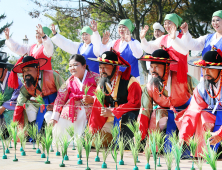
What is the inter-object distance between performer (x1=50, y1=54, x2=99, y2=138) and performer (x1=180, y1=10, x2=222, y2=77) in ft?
5.13

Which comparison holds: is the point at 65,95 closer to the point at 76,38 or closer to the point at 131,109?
the point at 131,109

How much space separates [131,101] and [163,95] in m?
0.49

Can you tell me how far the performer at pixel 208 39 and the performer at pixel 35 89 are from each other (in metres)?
2.31

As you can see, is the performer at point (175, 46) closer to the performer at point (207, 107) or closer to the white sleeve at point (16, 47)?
the performer at point (207, 107)

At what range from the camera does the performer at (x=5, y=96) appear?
561cm

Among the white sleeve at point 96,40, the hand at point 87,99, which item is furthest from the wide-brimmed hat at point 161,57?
the white sleeve at point 96,40

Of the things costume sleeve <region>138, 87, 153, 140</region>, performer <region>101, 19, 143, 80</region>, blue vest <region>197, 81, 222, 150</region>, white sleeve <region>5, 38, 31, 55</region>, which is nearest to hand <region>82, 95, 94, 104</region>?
costume sleeve <region>138, 87, 153, 140</region>

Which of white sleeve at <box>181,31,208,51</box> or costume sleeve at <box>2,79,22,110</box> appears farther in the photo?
costume sleeve at <box>2,79,22,110</box>

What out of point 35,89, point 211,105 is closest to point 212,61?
point 211,105

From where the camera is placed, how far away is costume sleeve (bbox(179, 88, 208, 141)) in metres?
3.72

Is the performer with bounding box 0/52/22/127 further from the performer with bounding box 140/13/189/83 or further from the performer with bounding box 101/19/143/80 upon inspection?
the performer with bounding box 140/13/189/83

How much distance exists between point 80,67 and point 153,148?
2180mm

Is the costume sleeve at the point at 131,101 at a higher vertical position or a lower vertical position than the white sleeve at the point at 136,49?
lower

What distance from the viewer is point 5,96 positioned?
5797 millimetres
